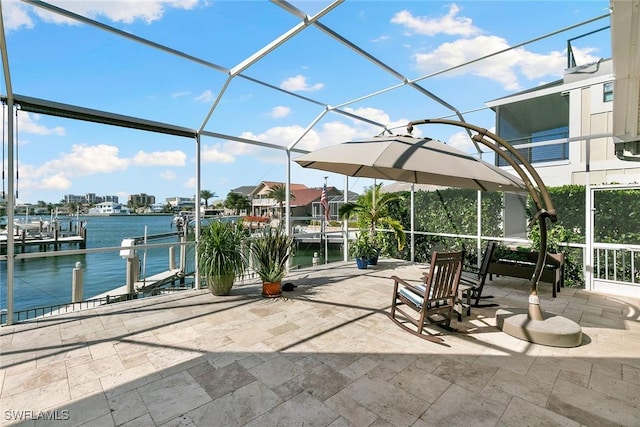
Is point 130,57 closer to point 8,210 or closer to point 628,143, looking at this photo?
point 8,210

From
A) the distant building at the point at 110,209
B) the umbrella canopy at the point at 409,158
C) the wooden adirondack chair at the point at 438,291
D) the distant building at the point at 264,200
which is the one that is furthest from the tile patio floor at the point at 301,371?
the distant building at the point at 110,209

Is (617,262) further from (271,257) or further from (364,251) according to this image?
(271,257)

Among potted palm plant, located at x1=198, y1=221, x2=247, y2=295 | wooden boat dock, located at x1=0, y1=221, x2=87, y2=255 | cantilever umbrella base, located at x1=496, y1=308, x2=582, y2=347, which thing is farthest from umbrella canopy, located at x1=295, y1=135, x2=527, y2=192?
wooden boat dock, located at x1=0, y1=221, x2=87, y2=255

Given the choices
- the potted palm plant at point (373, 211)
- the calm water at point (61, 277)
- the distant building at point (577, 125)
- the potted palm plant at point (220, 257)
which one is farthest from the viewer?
the calm water at point (61, 277)

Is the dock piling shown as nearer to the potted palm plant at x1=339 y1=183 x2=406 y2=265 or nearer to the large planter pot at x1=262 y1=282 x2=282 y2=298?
the large planter pot at x1=262 y1=282 x2=282 y2=298

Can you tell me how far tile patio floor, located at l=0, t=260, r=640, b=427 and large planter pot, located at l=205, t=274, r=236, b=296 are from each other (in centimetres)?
62

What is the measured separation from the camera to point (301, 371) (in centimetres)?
262

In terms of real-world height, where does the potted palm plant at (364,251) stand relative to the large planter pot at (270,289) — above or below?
above

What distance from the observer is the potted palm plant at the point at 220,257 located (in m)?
4.75

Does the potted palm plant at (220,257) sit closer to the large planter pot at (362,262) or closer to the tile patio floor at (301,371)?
the tile patio floor at (301,371)

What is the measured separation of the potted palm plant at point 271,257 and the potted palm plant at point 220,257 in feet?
0.86

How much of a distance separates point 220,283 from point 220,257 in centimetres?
44

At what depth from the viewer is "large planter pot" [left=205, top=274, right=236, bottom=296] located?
479 cm

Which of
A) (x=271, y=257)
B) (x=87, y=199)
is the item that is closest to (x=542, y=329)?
(x=271, y=257)
